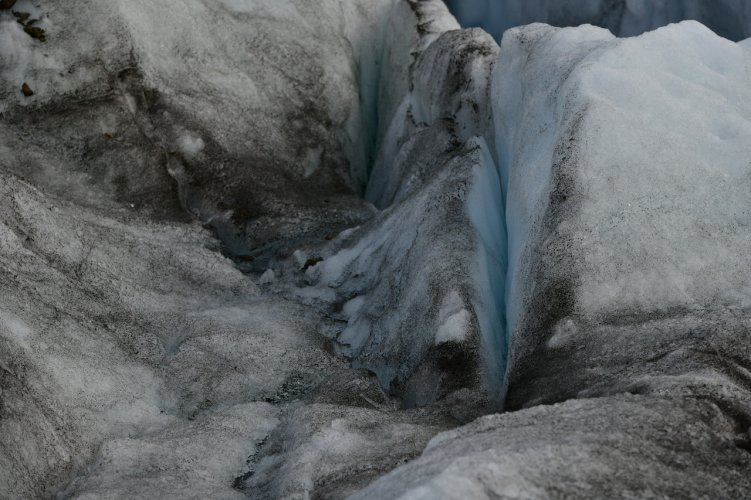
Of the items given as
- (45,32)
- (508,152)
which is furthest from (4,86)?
(508,152)

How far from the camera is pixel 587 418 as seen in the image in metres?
5.52

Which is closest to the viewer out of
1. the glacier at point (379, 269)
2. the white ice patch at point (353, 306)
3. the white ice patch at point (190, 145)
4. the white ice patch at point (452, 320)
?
the glacier at point (379, 269)

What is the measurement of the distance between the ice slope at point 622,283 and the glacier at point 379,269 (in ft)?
0.08

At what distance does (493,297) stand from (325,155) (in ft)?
20.2

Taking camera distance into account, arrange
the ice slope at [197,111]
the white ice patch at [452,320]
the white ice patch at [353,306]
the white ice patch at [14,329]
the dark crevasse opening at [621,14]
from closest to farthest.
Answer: the white ice patch at [14,329], the white ice patch at [452,320], the white ice patch at [353,306], the ice slope at [197,111], the dark crevasse opening at [621,14]

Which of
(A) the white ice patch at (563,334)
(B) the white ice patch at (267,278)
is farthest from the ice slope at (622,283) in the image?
(B) the white ice patch at (267,278)

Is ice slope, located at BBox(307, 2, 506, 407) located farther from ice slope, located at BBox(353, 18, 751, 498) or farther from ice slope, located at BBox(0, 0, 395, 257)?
ice slope, located at BBox(0, 0, 395, 257)

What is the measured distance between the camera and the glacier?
6.09 metres

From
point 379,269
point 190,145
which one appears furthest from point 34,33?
point 379,269

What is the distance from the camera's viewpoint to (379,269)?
35.1ft

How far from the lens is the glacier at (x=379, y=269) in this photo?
609cm

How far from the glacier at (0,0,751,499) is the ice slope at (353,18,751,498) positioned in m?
0.02

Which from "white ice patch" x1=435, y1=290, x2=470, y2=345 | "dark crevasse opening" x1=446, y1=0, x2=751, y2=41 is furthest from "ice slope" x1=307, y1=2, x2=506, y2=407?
"dark crevasse opening" x1=446, y1=0, x2=751, y2=41

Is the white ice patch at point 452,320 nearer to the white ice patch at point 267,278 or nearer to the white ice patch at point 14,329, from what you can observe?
the white ice patch at point 267,278
